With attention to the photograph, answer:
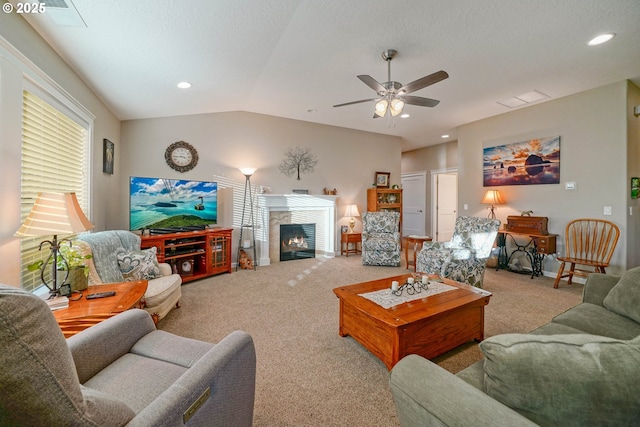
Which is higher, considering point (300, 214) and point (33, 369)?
point (300, 214)

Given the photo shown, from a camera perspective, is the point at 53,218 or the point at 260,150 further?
the point at 260,150

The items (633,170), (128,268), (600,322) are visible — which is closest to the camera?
(600,322)

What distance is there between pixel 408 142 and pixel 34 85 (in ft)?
21.5

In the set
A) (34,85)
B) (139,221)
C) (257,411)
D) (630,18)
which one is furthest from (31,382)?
(630,18)

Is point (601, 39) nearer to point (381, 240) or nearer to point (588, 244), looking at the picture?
point (588, 244)

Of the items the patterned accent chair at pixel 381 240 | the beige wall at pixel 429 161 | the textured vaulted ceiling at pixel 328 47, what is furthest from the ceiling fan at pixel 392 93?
the beige wall at pixel 429 161

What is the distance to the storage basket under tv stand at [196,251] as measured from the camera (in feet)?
11.8

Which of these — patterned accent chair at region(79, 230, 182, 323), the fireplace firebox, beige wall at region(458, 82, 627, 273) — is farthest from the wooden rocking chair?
patterned accent chair at region(79, 230, 182, 323)

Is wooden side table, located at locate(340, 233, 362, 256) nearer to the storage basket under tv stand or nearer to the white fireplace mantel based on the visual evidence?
the white fireplace mantel

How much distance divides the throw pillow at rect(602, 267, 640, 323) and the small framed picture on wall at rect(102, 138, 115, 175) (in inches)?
192

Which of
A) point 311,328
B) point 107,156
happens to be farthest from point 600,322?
point 107,156

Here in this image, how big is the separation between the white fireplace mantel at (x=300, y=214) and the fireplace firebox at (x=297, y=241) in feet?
0.45

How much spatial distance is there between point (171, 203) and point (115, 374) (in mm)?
3159

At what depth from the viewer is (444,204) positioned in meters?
7.05
